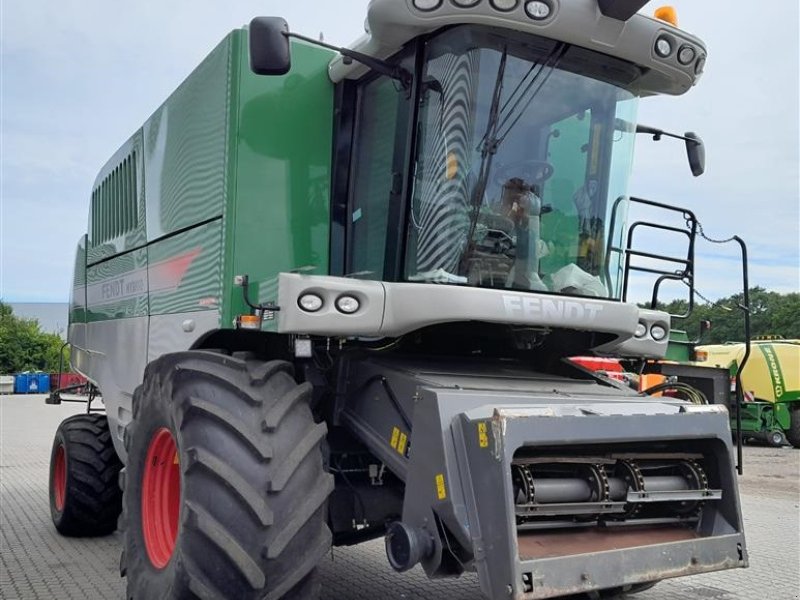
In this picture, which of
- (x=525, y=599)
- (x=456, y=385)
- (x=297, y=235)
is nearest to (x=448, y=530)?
(x=525, y=599)

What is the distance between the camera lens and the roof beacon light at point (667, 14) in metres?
3.91

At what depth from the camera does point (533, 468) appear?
327cm

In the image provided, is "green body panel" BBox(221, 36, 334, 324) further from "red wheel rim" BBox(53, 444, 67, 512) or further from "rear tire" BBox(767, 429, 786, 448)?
"rear tire" BBox(767, 429, 786, 448)

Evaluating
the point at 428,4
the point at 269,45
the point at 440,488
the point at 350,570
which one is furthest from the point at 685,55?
the point at 350,570

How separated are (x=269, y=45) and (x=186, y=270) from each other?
5.39 feet

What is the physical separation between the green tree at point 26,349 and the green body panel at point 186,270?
104ft

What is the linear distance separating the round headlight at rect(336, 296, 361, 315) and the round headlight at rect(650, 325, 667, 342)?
2.06 metres

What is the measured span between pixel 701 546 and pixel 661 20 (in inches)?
100

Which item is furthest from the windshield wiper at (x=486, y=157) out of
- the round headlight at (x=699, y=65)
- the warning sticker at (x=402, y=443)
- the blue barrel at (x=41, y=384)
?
the blue barrel at (x=41, y=384)

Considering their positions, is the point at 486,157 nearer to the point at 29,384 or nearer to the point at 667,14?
the point at 667,14

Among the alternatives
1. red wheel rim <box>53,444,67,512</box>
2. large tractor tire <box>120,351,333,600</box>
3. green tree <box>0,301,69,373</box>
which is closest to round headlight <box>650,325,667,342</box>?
large tractor tire <box>120,351,333,600</box>

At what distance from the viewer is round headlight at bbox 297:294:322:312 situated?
3389mm

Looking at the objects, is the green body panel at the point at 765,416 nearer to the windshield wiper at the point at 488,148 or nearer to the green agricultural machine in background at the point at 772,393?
the green agricultural machine in background at the point at 772,393

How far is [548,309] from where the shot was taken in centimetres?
362
